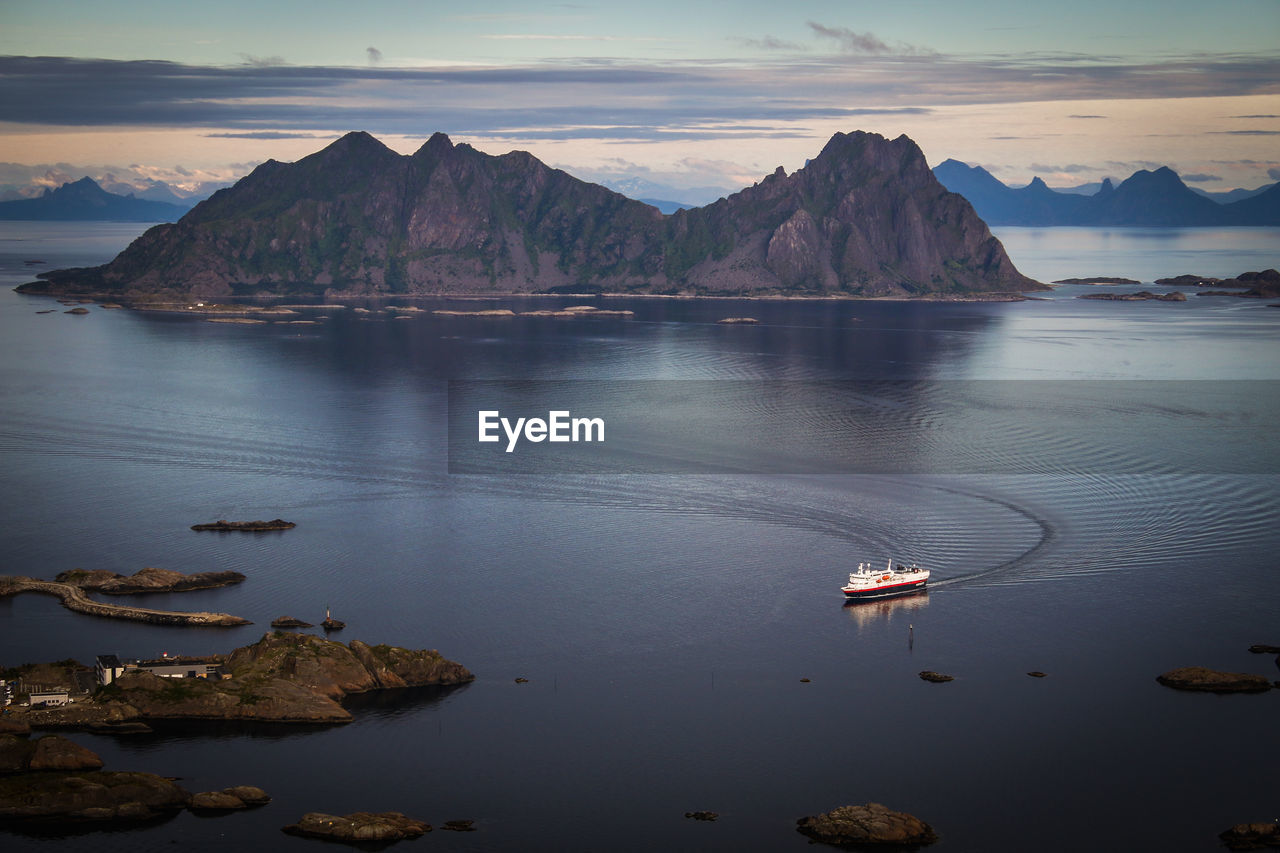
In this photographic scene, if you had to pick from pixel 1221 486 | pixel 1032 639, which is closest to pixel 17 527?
pixel 1032 639

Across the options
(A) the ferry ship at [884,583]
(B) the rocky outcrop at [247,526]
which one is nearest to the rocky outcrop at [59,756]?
(B) the rocky outcrop at [247,526]

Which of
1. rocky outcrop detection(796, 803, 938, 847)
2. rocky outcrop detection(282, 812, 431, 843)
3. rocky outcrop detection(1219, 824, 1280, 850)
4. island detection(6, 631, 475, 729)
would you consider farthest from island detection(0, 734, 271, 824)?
rocky outcrop detection(1219, 824, 1280, 850)

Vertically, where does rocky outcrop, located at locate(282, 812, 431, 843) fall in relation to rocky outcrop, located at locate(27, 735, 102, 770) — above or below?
below

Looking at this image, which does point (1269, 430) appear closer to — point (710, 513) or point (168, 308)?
point (710, 513)

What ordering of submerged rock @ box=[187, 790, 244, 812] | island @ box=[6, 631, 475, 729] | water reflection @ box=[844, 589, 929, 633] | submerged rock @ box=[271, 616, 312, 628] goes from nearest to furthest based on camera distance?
submerged rock @ box=[187, 790, 244, 812] → island @ box=[6, 631, 475, 729] → submerged rock @ box=[271, 616, 312, 628] → water reflection @ box=[844, 589, 929, 633]

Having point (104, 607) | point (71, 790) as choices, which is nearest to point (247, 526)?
point (104, 607)

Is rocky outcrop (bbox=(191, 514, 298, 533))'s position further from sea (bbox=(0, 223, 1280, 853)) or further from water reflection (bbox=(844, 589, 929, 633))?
water reflection (bbox=(844, 589, 929, 633))
